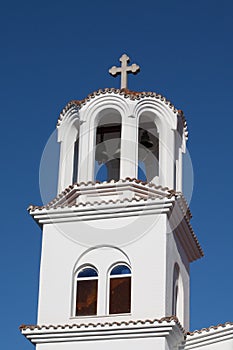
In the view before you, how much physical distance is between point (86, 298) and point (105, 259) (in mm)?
1030

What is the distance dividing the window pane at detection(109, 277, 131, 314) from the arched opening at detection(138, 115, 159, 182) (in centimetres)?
441

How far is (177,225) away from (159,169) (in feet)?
5.63

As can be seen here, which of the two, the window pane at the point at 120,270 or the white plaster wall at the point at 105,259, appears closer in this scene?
the white plaster wall at the point at 105,259

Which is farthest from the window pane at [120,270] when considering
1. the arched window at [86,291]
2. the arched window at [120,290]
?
the arched window at [86,291]

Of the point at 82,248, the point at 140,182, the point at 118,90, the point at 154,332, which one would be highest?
the point at 118,90

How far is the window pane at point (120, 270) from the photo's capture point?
2280cm

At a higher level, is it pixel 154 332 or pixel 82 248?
pixel 82 248

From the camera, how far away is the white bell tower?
866 inches

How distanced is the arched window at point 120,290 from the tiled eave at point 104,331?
0.66 meters

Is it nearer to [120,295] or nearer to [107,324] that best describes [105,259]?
[120,295]

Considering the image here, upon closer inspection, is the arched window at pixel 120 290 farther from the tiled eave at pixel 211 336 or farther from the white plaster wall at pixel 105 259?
the tiled eave at pixel 211 336

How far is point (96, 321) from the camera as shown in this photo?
878 inches

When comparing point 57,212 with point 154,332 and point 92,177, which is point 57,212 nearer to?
point 92,177

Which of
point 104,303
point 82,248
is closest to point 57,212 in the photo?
point 82,248
